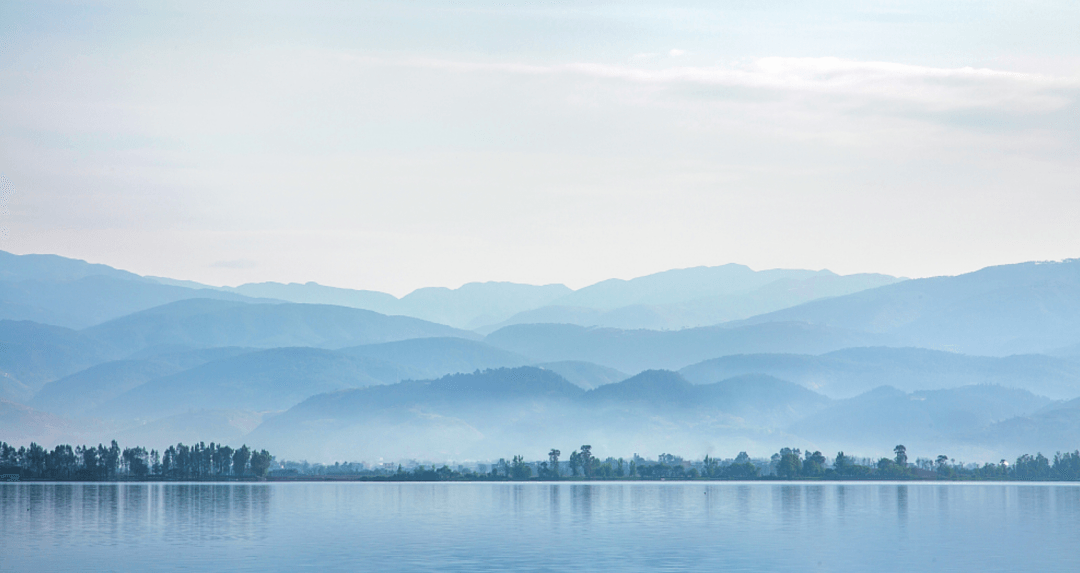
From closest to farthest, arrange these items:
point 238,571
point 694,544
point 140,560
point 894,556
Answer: point 238,571
point 140,560
point 894,556
point 694,544

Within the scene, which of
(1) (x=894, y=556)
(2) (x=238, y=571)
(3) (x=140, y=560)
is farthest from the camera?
(1) (x=894, y=556)

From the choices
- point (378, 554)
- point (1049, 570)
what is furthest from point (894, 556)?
point (378, 554)

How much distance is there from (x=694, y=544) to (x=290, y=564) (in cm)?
5755

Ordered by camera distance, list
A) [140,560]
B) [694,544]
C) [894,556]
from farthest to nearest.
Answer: [694,544] → [894,556] → [140,560]

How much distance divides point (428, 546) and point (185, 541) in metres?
36.1

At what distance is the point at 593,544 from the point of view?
179750 mm

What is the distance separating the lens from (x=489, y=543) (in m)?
179

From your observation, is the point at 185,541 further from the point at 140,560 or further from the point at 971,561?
the point at 971,561

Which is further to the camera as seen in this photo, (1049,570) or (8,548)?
(8,548)

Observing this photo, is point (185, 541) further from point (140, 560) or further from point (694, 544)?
point (694, 544)

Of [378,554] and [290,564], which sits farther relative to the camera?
[378,554]

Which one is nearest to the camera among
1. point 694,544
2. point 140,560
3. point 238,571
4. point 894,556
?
point 238,571

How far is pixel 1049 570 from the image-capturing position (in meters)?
149

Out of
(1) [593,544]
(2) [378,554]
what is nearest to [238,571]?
(2) [378,554]
